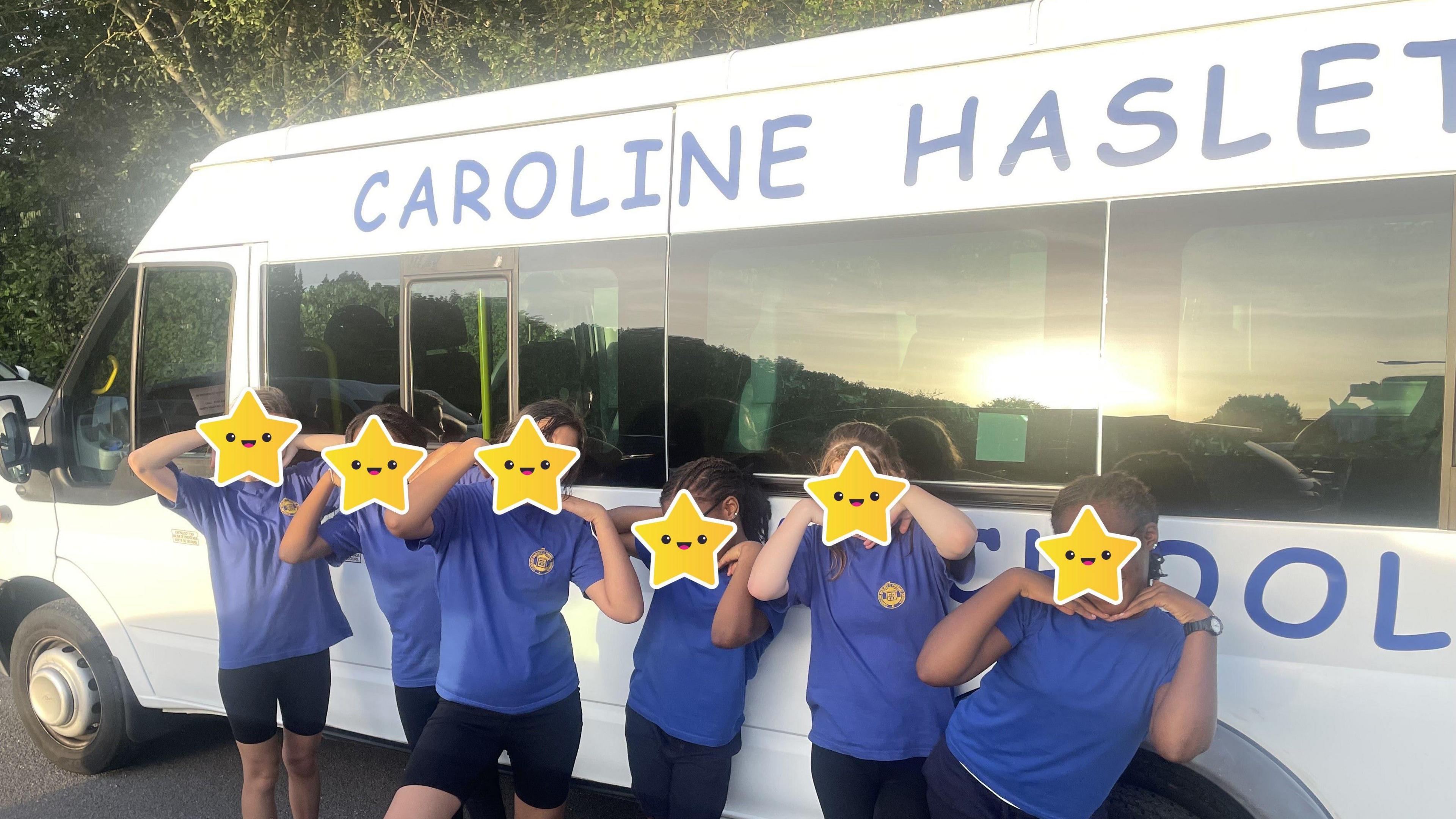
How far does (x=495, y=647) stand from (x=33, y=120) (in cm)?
1281

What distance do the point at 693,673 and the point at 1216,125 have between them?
188 cm

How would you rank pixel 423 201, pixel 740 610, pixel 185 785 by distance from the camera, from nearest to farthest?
pixel 740 610, pixel 423 201, pixel 185 785

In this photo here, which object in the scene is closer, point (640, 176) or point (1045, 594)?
point (1045, 594)

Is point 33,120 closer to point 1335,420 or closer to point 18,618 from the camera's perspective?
point 18,618

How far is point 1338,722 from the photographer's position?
2.30m

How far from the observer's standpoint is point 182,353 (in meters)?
3.98

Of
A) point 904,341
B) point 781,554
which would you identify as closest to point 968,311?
point 904,341

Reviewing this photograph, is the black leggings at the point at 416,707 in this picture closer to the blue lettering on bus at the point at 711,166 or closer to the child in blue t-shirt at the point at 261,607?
the child in blue t-shirt at the point at 261,607

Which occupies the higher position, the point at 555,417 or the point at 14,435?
the point at 555,417

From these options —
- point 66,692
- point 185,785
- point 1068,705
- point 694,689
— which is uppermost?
point 1068,705

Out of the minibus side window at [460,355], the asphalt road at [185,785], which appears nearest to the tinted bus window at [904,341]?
the minibus side window at [460,355]

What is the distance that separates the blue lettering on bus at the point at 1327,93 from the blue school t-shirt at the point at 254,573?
2903 mm

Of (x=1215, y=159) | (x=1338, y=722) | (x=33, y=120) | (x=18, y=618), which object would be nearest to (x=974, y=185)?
(x=1215, y=159)

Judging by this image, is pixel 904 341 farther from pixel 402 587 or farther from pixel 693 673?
pixel 402 587
